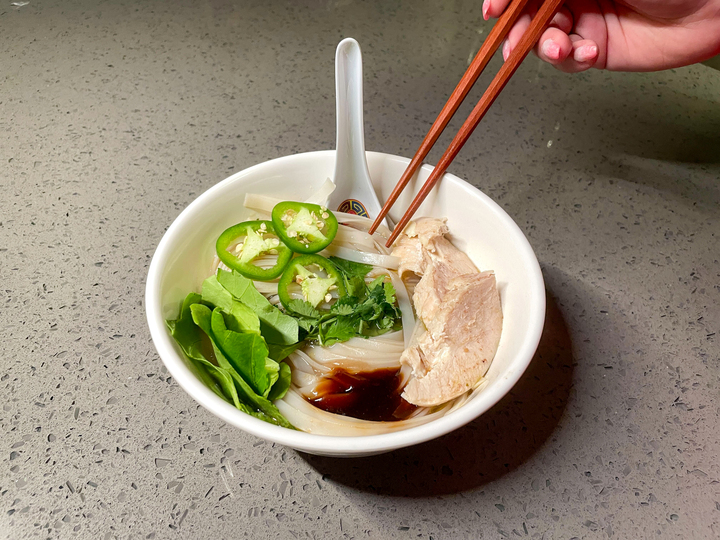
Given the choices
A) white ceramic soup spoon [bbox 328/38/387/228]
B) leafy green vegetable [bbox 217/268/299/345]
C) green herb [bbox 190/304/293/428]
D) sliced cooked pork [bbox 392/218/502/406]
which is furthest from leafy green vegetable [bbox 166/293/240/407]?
white ceramic soup spoon [bbox 328/38/387/228]

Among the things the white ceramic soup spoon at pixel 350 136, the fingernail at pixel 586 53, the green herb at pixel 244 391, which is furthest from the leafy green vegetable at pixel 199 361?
the fingernail at pixel 586 53

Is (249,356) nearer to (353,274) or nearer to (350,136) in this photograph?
(353,274)

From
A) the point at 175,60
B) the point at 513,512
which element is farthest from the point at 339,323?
the point at 175,60

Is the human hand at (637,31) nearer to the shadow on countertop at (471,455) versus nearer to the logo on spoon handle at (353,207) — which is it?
the logo on spoon handle at (353,207)

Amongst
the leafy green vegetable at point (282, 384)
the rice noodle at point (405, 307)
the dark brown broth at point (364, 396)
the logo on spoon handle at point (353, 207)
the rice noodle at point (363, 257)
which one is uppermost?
the logo on spoon handle at point (353, 207)

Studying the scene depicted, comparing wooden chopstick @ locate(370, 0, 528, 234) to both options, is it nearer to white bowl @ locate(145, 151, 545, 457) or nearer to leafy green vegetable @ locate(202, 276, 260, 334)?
white bowl @ locate(145, 151, 545, 457)

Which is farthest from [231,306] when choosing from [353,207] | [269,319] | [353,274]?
[353,207]
